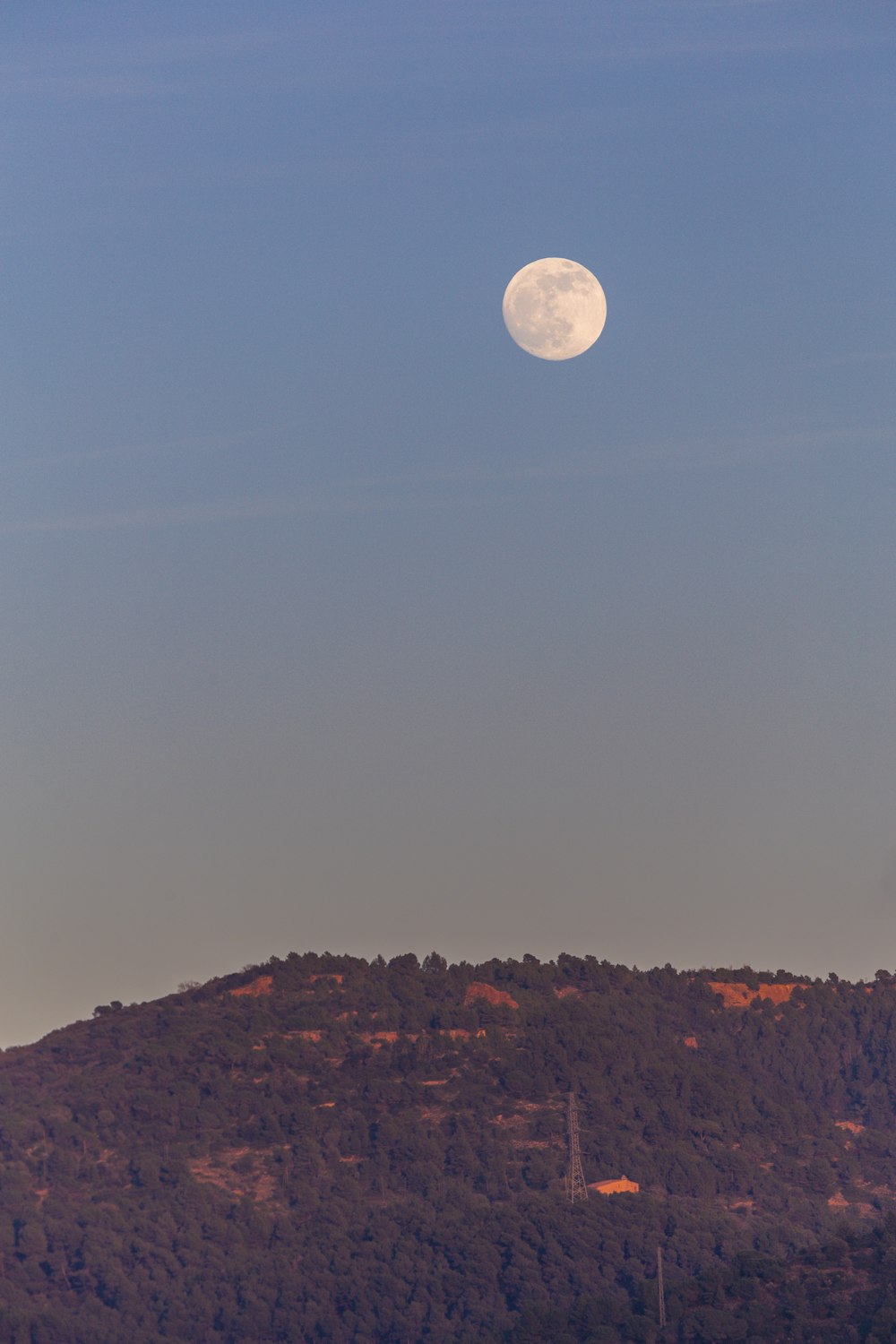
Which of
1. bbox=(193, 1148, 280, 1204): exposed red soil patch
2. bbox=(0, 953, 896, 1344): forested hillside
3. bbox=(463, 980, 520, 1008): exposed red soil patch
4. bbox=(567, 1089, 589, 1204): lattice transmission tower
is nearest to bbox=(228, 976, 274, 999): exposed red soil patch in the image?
bbox=(0, 953, 896, 1344): forested hillside

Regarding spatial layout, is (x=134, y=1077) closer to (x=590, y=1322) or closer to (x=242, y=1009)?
(x=242, y=1009)

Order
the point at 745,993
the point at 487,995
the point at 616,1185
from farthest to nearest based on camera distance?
the point at 745,993
the point at 487,995
the point at 616,1185

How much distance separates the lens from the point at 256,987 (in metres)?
156

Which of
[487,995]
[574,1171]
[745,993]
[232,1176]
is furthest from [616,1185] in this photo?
[745,993]

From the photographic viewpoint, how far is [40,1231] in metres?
122

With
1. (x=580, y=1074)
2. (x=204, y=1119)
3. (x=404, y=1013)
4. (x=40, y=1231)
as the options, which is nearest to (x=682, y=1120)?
(x=580, y=1074)

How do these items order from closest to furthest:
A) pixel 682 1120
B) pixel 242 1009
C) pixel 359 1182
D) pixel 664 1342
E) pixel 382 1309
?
pixel 664 1342 → pixel 382 1309 → pixel 359 1182 → pixel 682 1120 → pixel 242 1009

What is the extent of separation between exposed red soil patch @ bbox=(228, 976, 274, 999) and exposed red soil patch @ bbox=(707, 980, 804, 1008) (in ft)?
118

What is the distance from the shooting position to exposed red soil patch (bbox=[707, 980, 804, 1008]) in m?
164

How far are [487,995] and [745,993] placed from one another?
858 inches

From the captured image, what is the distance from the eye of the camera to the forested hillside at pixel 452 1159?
365 ft

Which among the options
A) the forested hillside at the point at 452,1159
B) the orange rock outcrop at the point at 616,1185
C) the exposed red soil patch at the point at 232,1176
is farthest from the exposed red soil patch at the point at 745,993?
the exposed red soil patch at the point at 232,1176

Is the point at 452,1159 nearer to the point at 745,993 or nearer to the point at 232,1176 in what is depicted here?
the point at 232,1176

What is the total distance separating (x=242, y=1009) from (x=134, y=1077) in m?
11.6
